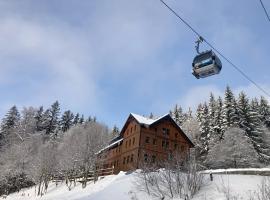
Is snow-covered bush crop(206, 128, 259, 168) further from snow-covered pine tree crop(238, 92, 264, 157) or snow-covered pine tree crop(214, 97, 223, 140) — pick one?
snow-covered pine tree crop(214, 97, 223, 140)

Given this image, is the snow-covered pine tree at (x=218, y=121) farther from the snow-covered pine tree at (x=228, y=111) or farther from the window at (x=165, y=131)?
the window at (x=165, y=131)

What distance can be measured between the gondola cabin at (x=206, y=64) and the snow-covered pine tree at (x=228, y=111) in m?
47.2

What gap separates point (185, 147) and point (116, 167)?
12771 millimetres

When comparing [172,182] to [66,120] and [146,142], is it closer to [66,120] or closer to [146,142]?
[146,142]

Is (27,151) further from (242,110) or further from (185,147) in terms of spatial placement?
(242,110)

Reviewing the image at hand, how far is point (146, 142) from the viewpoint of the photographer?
52250 mm

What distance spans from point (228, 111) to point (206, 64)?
50.2m

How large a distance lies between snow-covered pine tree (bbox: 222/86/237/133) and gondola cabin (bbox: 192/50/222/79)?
47.2 m

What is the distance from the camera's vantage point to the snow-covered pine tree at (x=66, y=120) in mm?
95812

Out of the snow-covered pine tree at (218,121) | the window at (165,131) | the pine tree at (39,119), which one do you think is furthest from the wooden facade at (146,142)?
the pine tree at (39,119)

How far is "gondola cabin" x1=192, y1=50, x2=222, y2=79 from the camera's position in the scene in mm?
13469

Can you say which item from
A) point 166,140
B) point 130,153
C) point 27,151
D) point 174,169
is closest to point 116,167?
point 130,153

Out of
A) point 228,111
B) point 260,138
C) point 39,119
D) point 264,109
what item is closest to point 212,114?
point 228,111

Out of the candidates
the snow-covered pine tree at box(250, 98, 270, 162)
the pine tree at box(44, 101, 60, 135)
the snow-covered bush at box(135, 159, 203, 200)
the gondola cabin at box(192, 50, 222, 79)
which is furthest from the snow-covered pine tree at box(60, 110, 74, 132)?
the gondola cabin at box(192, 50, 222, 79)
